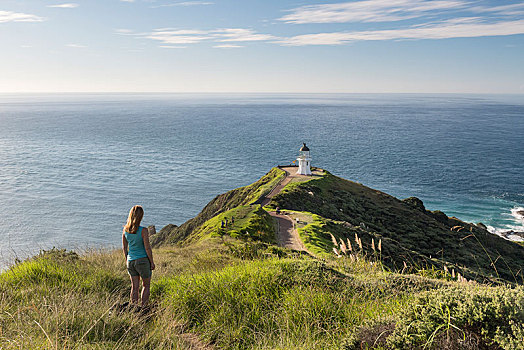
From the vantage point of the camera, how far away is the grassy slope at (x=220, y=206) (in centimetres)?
3391

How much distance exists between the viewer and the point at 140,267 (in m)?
6.79

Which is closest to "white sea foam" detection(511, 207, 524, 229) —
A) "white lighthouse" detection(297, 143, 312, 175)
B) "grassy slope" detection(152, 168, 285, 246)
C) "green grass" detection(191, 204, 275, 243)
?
"white lighthouse" detection(297, 143, 312, 175)

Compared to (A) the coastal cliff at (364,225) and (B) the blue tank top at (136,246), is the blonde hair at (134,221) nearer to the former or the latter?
(B) the blue tank top at (136,246)

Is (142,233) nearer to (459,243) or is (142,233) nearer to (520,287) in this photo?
(520,287)

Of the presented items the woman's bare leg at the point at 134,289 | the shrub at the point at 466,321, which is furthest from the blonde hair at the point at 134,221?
the shrub at the point at 466,321

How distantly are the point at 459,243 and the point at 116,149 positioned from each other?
99.8 metres

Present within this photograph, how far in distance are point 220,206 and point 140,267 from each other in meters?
32.4

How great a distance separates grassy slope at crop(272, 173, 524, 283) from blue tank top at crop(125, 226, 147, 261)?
707 inches

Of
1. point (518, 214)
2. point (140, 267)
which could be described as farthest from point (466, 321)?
point (518, 214)

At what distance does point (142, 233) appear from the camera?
6844mm

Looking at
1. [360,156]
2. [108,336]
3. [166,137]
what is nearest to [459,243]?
[108,336]

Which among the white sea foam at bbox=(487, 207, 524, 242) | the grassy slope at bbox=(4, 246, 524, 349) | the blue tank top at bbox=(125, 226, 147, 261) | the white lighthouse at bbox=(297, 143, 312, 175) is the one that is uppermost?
the blue tank top at bbox=(125, 226, 147, 261)

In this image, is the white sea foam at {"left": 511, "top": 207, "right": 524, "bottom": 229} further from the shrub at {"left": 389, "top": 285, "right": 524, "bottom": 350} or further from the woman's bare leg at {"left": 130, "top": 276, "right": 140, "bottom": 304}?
the woman's bare leg at {"left": 130, "top": 276, "right": 140, "bottom": 304}

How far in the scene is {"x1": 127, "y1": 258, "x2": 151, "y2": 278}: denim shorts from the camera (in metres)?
6.78
